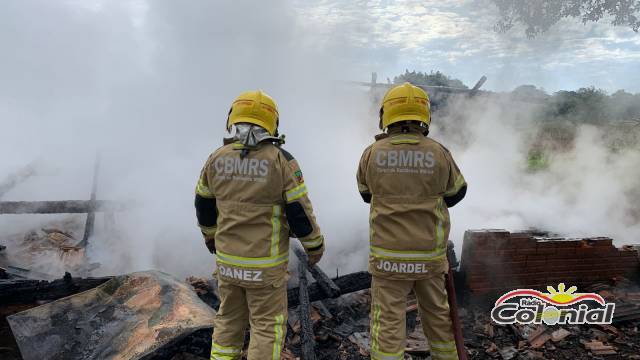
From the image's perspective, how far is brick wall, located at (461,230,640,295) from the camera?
4125 millimetres

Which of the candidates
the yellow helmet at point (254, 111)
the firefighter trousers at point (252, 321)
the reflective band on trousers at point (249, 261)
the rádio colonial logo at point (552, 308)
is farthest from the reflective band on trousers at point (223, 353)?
the rádio colonial logo at point (552, 308)

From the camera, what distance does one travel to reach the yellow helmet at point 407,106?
2.78m

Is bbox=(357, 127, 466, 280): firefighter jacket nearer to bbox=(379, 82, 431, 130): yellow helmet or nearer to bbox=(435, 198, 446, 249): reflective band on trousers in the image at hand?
bbox=(435, 198, 446, 249): reflective band on trousers

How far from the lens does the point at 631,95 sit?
13.3 m

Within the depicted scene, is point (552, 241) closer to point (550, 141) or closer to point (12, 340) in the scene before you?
point (12, 340)

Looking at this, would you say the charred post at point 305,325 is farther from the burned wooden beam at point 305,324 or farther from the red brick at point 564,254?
the red brick at point 564,254

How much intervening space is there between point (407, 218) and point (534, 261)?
234 centimetres

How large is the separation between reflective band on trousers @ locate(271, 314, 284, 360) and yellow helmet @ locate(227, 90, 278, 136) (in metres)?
1.24

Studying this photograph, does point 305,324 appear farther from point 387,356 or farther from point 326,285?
point 387,356

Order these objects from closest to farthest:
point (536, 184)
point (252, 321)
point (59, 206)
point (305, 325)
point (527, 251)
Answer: point (252, 321) < point (305, 325) < point (527, 251) < point (59, 206) < point (536, 184)

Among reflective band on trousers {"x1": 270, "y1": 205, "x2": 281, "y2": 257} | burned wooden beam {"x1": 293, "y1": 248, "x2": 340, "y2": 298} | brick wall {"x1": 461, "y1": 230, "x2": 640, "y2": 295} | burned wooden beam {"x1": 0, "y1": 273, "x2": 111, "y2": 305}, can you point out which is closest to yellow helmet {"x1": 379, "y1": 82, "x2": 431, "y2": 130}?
reflective band on trousers {"x1": 270, "y1": 205, "x2": 281, "y2": 257}

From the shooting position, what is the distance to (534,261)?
14.0 feet

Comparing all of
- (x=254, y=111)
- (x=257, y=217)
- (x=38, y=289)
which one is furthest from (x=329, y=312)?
(x=38, y=289)

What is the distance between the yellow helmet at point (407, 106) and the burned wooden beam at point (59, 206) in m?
4.33
